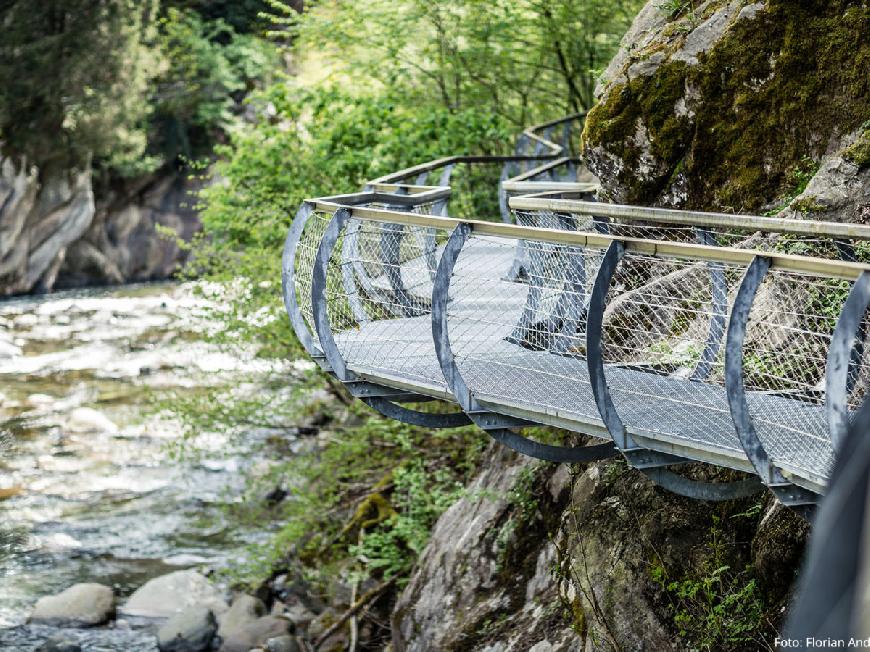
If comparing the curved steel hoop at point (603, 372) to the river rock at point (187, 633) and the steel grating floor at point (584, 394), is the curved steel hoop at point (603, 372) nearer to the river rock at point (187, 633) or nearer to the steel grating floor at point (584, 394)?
the steel grating floor at point (584, 394)

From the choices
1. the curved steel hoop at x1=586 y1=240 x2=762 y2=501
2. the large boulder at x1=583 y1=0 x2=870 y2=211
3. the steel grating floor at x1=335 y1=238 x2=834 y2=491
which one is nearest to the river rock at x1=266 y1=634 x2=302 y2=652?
the steel grating floor at x1=335 y1=238 x2=834 y2=491

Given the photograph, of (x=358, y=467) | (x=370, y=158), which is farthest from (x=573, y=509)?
(x=370, y=158)

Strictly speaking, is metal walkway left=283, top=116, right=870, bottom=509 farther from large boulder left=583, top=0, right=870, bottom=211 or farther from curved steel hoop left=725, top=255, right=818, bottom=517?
large boulder left=583, top=0, right=870, bottom=211

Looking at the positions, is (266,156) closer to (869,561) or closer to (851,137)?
(851,137)

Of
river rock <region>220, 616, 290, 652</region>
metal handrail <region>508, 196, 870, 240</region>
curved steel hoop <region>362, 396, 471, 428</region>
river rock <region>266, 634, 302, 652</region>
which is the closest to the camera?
metal handrail <region>508, 196, 870, 240</region>

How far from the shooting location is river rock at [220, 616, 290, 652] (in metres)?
10.3

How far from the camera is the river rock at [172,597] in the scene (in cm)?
1126

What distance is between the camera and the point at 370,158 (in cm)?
1215

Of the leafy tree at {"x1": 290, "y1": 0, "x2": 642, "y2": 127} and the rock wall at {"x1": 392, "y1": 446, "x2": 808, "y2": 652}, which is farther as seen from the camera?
the leafy tree at {"x1": 290, "y1": 0, "x2": 642, "y2": 127}

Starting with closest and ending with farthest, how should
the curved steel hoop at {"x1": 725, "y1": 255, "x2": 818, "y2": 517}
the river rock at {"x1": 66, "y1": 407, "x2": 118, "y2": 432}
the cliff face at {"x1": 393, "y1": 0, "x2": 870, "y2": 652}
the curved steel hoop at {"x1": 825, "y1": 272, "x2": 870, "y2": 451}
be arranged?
the curved steel hoop at {"x1": 825, "y1": 272, "x2": 870, "y2": 451} → the curved steel hoop at {"x1": 725, "y1": 255, "x2": 818, "y2": 517} → the cliff face at {"x1": 393, "y1": 0, "x2": 870, "y2": 652} → the river rock at {"x1": 66, "y1": 407, "x2": 118, "y2": 432}

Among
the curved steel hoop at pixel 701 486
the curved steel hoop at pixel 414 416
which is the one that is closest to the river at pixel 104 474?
the curved steel hoop at pixel 414 416

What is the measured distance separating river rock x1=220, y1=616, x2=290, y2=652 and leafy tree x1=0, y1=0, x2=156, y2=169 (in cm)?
2469

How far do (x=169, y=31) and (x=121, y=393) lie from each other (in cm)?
2276

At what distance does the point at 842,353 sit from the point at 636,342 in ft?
9.19
